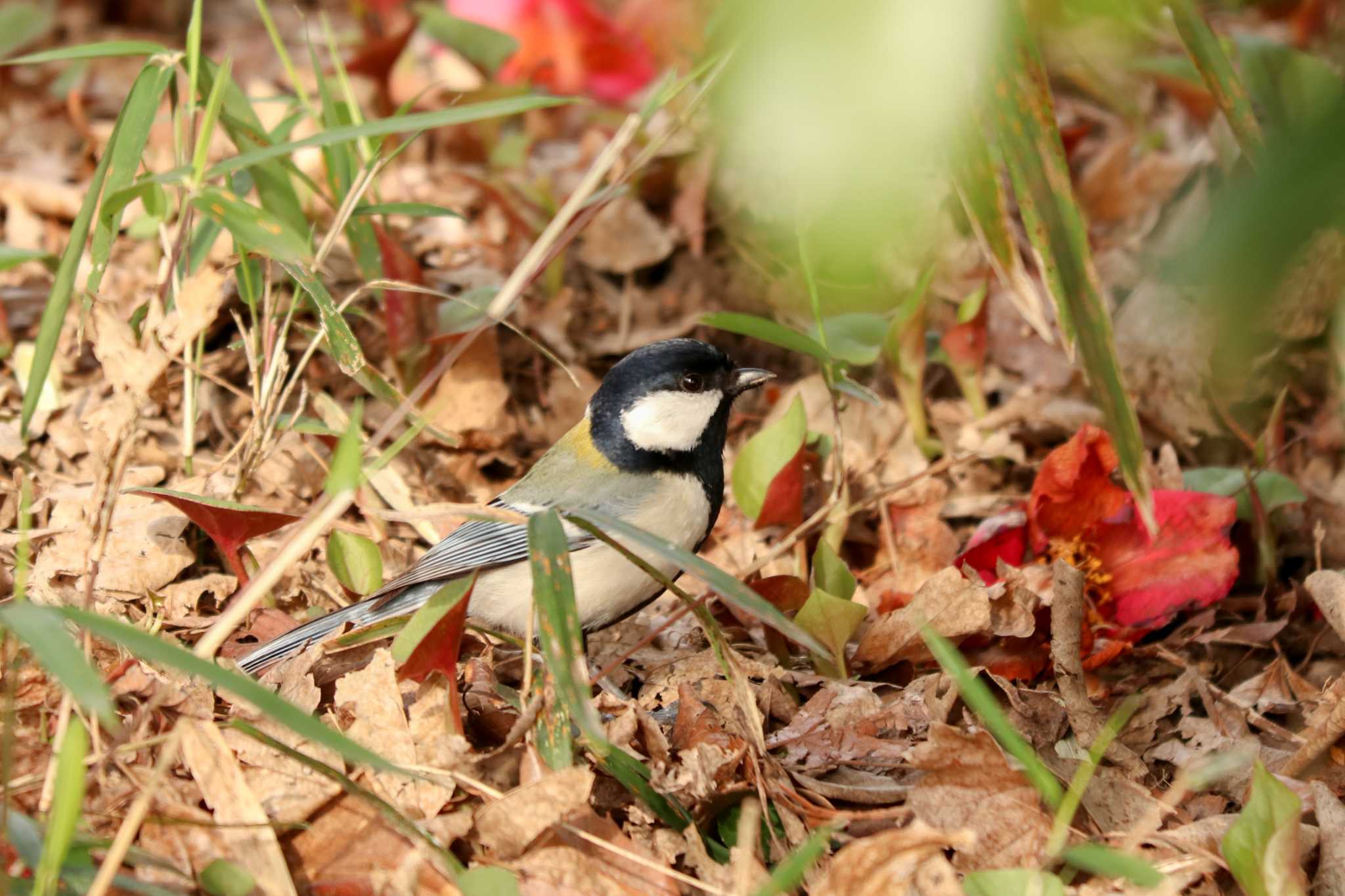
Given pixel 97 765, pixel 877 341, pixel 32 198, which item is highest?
pixel 32 198

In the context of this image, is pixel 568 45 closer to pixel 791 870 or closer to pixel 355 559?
pixel 355 559

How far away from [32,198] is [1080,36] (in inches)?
138

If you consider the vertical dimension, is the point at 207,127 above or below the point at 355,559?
above

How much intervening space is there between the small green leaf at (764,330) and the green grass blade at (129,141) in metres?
1.04

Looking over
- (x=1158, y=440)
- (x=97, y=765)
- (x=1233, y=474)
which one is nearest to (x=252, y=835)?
(x=97, y=765)

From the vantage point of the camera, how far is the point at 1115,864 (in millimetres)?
1479

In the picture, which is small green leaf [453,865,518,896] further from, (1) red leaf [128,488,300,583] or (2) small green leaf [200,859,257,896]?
(1) red leaf [128,488,300,583]

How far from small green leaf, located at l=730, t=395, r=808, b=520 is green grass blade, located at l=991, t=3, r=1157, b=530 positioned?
1.51 m

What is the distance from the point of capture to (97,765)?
1726 millimetres

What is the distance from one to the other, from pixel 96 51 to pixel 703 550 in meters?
1.77

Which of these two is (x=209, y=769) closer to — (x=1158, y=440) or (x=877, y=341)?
(x=877, y=341)

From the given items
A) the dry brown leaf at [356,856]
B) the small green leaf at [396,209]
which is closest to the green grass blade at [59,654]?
the dry brown leaf at [356,856]

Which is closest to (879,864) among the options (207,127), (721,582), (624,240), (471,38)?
(721,582)

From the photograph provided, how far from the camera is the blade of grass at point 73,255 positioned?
6.11 feet
